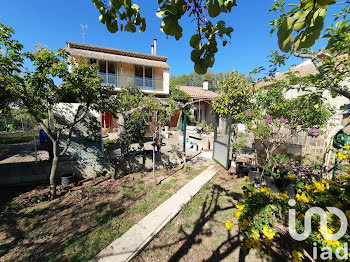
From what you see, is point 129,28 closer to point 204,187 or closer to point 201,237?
point 201,237

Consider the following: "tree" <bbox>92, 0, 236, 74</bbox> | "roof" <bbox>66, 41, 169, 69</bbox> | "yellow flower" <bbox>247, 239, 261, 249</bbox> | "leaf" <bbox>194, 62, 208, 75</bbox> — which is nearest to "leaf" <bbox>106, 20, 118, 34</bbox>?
"tree" <bbox>92, 0, 236, 74</bbox>

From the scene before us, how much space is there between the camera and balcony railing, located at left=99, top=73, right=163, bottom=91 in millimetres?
13180

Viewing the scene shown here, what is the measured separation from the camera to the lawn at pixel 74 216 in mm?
2570

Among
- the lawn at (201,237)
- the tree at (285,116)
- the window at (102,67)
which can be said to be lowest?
the lawn at (201,237)

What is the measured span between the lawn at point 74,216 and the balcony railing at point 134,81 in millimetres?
10693

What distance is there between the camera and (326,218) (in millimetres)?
1388

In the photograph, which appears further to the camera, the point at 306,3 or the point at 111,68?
the point at 111,68

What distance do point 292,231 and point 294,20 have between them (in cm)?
198

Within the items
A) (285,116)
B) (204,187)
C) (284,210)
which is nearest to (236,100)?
(285,116)

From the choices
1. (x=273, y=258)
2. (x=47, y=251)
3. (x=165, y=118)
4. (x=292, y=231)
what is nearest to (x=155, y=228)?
(x=47, y=251)

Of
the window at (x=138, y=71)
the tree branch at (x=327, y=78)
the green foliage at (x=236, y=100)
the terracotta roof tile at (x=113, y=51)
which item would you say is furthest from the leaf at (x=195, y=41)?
the window at (x=138, y=71)

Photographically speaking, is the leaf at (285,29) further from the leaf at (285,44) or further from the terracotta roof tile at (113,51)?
the terracotta roof tile at (113,51)

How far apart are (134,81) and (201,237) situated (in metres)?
14.0

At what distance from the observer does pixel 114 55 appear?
13.4m
